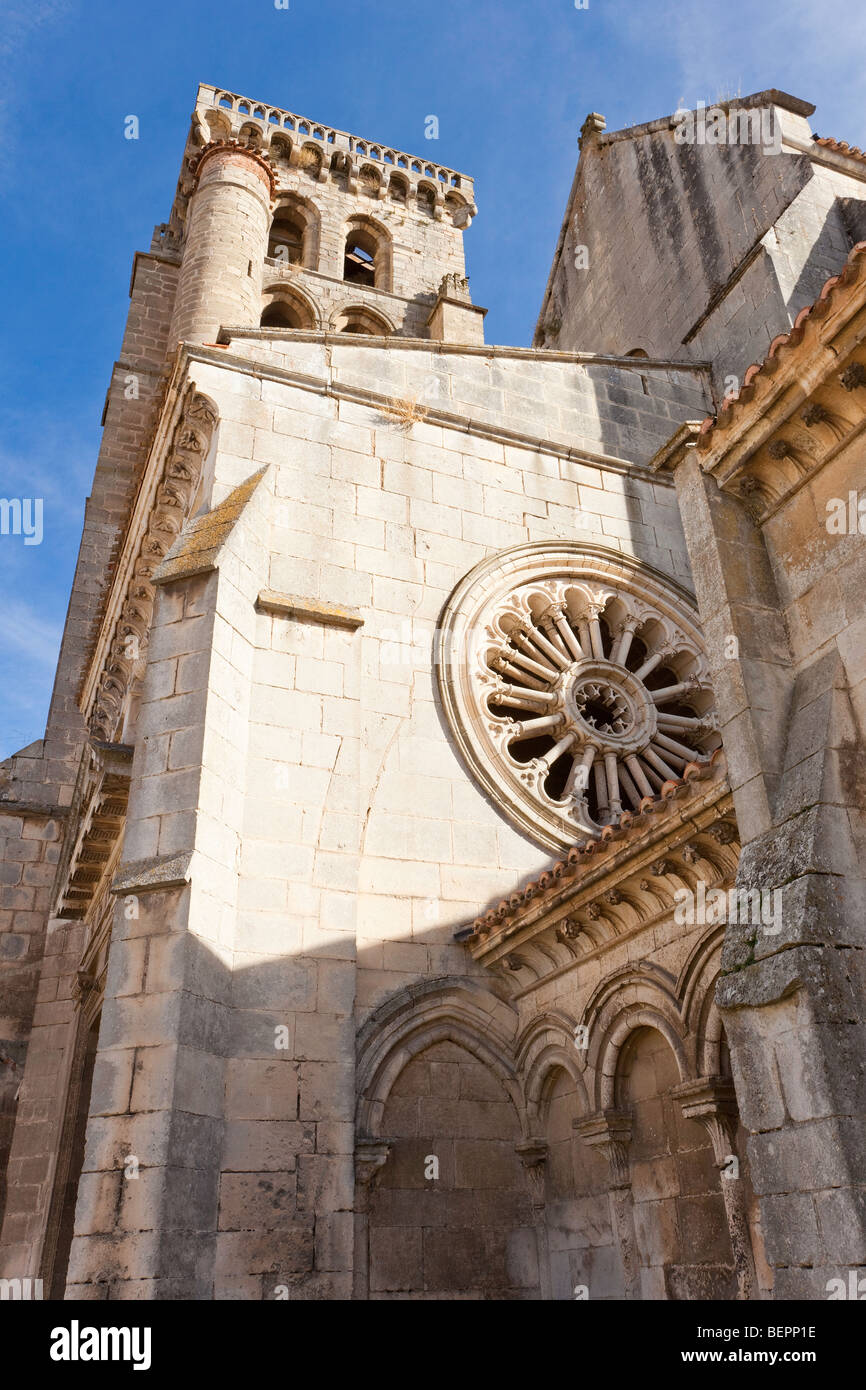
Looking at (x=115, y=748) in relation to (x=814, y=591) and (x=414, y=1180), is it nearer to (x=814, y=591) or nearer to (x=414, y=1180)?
(x=414, y=1180)

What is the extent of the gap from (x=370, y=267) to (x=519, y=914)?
1941cm

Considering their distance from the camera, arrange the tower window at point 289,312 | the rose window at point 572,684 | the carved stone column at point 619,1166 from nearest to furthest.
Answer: the carved stone column at point 619,1166 < the rose window at point 572,684 < the tower window at point 289,312

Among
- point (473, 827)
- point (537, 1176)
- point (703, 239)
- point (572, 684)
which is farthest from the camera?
point (703, 239)

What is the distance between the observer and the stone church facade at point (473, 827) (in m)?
4.82

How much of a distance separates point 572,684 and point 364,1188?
5.04 meters

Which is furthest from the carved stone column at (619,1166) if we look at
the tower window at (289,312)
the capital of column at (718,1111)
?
the tower window at (289,312)

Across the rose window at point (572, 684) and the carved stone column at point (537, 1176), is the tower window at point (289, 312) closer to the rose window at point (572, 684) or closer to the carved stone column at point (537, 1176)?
the rose window at point (572, 684)

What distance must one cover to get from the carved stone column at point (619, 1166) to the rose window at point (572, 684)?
8.90 ft

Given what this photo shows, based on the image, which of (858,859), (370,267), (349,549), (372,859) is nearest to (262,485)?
(349,549)

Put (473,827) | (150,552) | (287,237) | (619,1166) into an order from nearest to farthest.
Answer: (619,1166)
(473,827)
(150,552)
(287,237)

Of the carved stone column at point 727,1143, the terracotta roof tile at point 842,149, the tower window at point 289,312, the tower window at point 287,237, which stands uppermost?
the tower window at point 287,237

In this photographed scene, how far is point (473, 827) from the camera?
28.2 feet

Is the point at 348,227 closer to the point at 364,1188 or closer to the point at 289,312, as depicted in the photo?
the point at 289,312

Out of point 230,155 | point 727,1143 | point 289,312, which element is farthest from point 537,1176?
point 289,312
